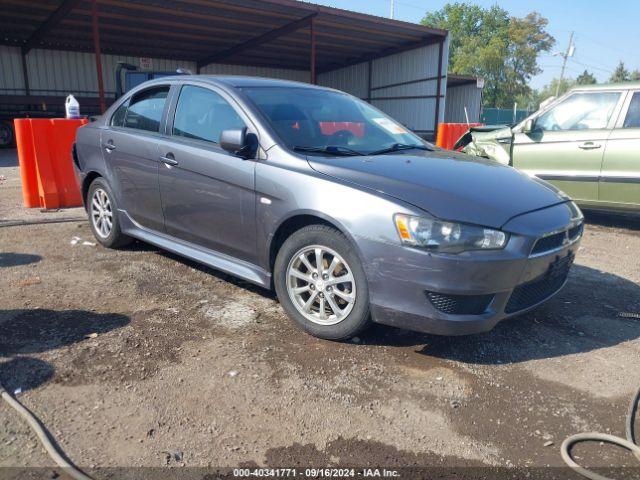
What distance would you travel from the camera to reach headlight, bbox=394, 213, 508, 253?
2.76m

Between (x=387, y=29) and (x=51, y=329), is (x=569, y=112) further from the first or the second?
(x=387, y=29)

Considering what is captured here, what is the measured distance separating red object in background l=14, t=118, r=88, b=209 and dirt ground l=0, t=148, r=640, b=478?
2909 millimetres

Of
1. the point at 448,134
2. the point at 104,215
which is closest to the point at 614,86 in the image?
the point at 448,134

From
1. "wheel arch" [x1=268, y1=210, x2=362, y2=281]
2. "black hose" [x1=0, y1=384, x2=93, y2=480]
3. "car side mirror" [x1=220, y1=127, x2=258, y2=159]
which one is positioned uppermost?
"car side mirror" [x1=220, y1=127, x2=258, y2=159]

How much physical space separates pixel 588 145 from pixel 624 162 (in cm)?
46

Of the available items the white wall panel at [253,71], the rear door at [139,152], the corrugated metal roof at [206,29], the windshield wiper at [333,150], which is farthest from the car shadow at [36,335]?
the white wall panel at [253,71]

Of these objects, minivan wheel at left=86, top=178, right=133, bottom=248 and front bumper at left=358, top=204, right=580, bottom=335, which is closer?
front bumper at left=358, top=204, right=580, bottom=335

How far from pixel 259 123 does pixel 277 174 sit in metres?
0.47

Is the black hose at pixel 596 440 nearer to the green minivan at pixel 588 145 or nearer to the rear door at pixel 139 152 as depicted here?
the rear door at pixel 139 152

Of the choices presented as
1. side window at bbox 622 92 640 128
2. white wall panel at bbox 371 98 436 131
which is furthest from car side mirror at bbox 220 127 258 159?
white wall panel at bbox 371 98 436 131

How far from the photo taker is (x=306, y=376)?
287cm

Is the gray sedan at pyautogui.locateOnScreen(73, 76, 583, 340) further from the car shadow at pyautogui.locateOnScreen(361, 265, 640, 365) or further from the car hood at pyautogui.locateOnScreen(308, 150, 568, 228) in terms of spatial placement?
the car shadow at pyautogui.locateOnScreen(361, 265, 640, 365)

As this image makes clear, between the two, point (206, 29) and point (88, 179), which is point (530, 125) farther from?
point (206, 29)

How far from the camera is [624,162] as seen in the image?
19.7 ft
